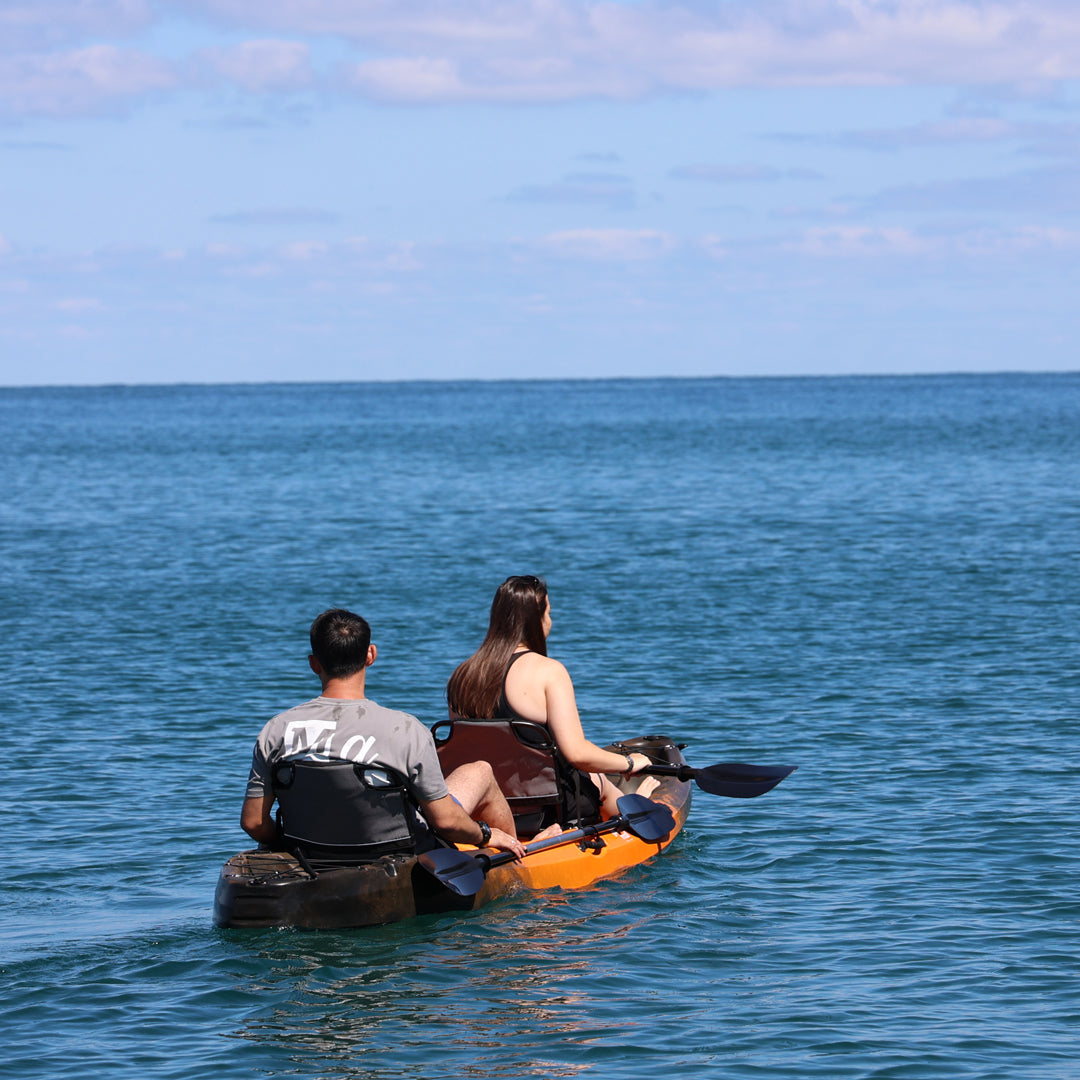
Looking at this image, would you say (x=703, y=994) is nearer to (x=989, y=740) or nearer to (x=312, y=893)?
(x=312, y=893)

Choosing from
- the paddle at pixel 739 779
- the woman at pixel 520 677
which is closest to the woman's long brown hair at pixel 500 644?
the woman at pixel 520 677

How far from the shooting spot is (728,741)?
46.8ft

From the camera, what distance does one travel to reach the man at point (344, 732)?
7.69 meters

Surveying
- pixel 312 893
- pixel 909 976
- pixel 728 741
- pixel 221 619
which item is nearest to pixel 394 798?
pixel 312 893

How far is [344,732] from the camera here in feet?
25.7

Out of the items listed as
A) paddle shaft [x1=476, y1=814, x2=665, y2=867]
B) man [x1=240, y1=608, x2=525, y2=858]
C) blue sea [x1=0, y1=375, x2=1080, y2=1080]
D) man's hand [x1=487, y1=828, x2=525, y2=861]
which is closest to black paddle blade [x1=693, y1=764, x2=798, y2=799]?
blue sea [x1=0, y1=375, x2=1080, y2=1080]

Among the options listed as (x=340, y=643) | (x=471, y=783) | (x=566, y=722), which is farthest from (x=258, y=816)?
(x=566, y=722)

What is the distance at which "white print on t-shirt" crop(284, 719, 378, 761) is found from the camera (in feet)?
25.7

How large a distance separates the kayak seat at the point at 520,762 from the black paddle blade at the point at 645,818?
400mm

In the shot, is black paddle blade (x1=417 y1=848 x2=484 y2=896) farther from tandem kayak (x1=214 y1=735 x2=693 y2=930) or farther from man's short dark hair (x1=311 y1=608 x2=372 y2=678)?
man's short dark hair (x1=311 y1=608 x2=372 y2=678)

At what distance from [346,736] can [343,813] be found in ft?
1.67

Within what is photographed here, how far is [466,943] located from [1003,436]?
81037 millimetres

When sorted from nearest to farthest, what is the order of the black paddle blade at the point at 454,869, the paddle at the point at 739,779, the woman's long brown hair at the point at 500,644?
the black paddle blade at the point at 454,869, the woman's long brown hair at the point at 500,644, the paddle at the point at 739,779

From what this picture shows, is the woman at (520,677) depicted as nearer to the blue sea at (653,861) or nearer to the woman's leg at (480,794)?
the woman's leg at (480,794)
